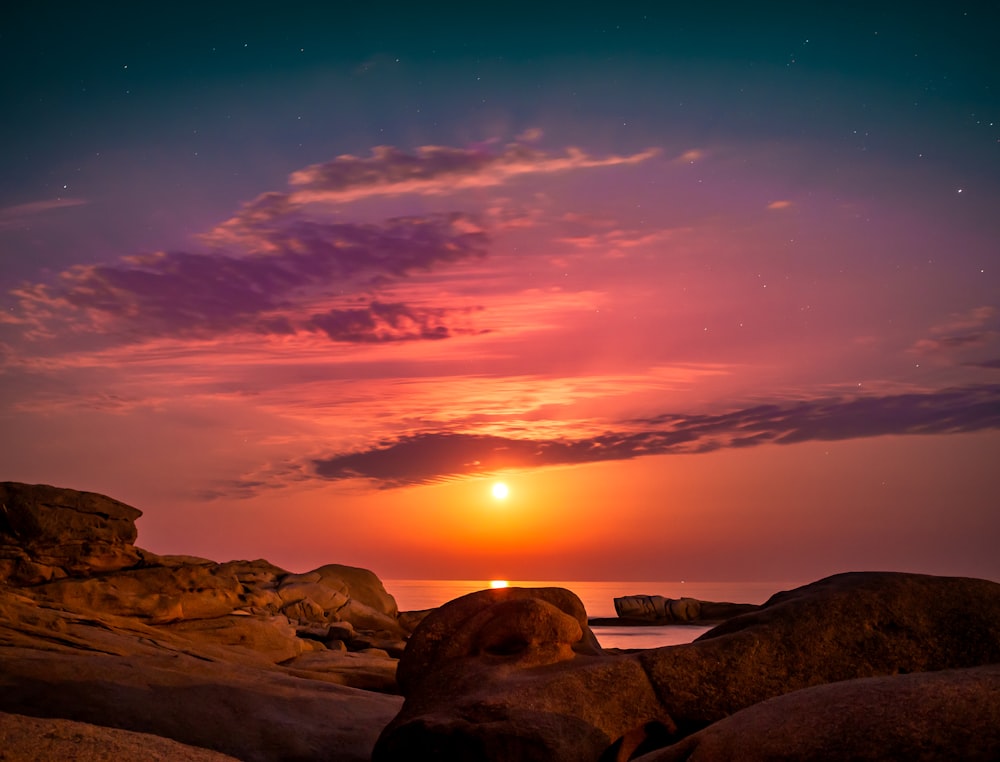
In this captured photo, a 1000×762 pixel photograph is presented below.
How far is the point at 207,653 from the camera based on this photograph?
2202cm

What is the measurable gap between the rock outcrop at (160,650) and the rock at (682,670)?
3282mm

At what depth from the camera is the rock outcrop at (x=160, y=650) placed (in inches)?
545

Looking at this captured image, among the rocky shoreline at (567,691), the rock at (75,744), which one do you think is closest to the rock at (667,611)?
the rocky shoreline at (567,691)

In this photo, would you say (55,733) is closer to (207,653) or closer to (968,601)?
(968,601)

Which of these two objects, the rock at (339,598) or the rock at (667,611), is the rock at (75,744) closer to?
the rock at (339,598)

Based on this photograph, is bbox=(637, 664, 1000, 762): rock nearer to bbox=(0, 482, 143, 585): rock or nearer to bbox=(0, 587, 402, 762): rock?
bbox=(0, 587, 402, 762): rock

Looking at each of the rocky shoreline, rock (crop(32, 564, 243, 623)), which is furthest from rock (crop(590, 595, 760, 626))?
the rocky shoreline

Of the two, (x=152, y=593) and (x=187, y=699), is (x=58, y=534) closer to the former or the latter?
(x=152, y=593)

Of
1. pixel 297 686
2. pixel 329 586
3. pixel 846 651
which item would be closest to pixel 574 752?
pixel 846 651

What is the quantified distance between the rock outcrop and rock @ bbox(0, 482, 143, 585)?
0.12 ft

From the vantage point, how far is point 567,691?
11.5m

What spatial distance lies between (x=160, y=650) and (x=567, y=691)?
40.0 feet

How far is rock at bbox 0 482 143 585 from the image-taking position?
29016mm

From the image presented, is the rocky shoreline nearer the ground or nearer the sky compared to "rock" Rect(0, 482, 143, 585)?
nearer the ground
